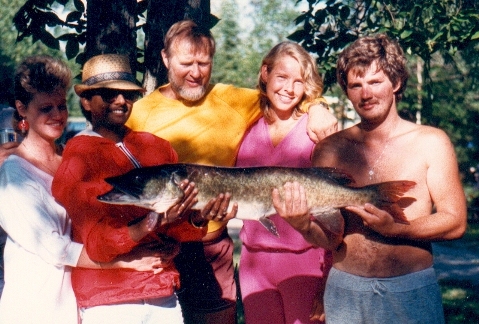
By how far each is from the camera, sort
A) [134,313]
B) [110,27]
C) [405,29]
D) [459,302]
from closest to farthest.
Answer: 1. [134,313]
2. [110,27]
3. [405,29]
4. [459,302]

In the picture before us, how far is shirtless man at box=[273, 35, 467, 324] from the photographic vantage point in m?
3.87

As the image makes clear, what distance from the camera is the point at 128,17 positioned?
20.2 feet


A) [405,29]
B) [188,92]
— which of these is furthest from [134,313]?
[405,29]

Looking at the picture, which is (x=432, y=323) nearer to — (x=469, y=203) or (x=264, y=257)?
(x=264, y=257)

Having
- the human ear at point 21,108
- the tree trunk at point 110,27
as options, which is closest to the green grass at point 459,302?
the tree trunk at point 110,27

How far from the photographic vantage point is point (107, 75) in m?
4.10

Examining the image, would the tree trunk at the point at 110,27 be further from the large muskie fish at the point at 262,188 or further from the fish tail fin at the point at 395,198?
the fish tail fin at the point at 395,198

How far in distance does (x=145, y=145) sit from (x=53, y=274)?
97cm

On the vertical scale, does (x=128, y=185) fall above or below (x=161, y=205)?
above

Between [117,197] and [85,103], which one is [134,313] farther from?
[85,103]

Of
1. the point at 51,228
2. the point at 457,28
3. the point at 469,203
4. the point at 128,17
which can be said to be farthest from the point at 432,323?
the point at 469,203

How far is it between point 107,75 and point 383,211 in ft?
6.29

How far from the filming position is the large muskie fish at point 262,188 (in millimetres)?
3689

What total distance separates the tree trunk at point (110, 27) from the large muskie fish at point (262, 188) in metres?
2.41
